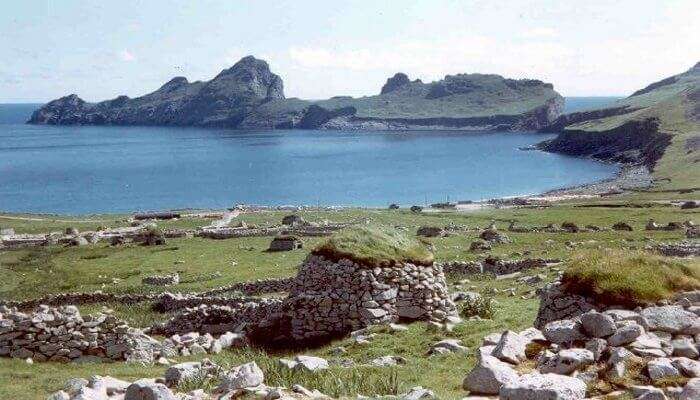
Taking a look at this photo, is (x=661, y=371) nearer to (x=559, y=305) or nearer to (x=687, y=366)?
(x=687, y=366)

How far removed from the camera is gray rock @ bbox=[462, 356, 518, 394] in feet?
39.2

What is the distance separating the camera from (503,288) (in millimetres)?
31906

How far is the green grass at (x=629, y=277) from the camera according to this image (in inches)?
656

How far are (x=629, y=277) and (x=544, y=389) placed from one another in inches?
315

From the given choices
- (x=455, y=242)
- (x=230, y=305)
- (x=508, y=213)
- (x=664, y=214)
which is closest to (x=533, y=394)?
(x=230, y=305)

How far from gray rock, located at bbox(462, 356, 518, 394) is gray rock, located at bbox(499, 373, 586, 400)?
79 centimetres

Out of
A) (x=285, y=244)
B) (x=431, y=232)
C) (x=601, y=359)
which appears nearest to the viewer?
(x=601, y=359)

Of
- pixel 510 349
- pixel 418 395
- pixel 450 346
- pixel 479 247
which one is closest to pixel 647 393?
pixel 510 349

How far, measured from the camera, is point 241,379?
1264 centimetres

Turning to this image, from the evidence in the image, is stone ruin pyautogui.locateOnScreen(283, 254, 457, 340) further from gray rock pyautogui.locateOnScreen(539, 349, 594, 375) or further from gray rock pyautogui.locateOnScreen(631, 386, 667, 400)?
gray rock pyautogui.locateOnScreen(631, 386, 667, 400)

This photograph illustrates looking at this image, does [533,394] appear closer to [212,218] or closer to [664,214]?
[664,214]

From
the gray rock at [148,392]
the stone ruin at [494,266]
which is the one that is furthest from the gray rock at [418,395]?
the stone ruin at [494,266]

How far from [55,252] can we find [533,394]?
58.3 m

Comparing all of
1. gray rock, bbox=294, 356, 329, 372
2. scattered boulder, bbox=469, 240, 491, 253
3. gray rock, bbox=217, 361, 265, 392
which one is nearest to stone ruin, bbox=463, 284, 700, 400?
gray rock, bbox=294, 356, 329, 372
